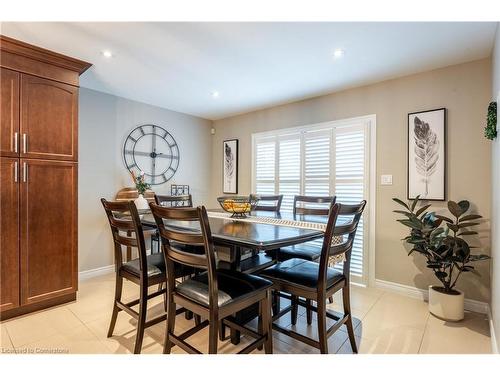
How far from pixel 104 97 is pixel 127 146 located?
0.68 meters

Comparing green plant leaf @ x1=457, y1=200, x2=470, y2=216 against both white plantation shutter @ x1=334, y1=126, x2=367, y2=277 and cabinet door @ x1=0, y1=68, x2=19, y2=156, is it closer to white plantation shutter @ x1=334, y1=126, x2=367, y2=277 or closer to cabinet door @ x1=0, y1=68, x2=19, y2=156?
white plantation shutter @ x1=334, y1=126, x2=367, y2=277

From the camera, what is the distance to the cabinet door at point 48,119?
7.61 ft

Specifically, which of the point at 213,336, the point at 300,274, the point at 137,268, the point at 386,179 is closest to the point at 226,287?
the point at 213,336

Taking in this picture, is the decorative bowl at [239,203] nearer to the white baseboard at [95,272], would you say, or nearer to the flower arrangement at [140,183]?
the flower arrangement at [140,183]

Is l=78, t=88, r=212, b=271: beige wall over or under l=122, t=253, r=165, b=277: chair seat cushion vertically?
over

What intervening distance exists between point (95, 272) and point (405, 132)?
4.08 meters

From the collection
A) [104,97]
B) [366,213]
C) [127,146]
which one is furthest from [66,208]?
[366,213]

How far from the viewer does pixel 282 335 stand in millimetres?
2066

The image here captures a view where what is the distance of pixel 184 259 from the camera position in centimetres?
147

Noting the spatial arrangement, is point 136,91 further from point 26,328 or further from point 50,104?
point 26,328

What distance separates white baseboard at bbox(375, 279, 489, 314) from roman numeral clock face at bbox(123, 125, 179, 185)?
329 cm

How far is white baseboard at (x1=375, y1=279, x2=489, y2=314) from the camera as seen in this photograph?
2.43 meters

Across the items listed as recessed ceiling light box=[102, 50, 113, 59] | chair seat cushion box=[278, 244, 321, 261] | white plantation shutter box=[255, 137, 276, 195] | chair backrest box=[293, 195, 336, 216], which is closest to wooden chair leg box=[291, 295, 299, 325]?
chair seat cushion box=[278, 244, 321, 261]

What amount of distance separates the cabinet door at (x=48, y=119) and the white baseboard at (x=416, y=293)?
11.7 feet
